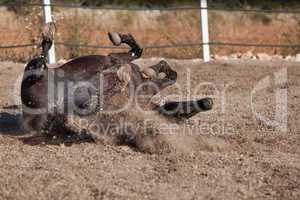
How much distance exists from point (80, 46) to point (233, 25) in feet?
35.3

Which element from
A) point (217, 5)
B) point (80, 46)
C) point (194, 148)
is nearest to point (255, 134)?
point (194, 148)

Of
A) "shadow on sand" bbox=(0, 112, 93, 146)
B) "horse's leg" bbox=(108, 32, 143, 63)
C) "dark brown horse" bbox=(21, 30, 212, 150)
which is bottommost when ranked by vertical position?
"shadow on sand" bbox=(0, 112, 93, 146)

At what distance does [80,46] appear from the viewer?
33.0 ft

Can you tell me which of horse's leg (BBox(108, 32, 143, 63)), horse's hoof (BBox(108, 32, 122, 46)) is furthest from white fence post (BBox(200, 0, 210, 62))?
horse's hoof (BBox(108, 32, 122, 46))

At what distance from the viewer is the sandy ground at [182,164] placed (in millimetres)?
3914

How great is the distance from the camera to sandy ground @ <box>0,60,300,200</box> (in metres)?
3.91

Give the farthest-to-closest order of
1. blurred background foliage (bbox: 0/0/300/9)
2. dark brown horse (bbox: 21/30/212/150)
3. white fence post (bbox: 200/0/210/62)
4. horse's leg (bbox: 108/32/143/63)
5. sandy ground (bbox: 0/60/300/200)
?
blurred background foliage (bbox: 0/0/300/9) → white fence post (bbox: 200/0/210/62) → horse's leg (bbox: 108/32/143/63) → dark brown horse (bbox: 21/30/212/150) → sandy ground (bbox: 0/60/300/200)

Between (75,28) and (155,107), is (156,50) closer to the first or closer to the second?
(75,28)

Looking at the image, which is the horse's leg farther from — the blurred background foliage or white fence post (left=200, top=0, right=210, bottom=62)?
the blurred background foliage

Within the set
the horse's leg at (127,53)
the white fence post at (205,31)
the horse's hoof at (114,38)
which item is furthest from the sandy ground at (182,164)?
the white fence post at (205,31)

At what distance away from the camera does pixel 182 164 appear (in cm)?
452

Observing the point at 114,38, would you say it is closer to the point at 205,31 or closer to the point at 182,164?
the point at 182,164

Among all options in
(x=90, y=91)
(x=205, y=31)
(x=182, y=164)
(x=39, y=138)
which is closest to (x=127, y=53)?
(x=90, y=91)

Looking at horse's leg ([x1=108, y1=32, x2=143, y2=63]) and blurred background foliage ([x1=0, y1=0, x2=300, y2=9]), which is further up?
blurred background foliage ([x1=0, y1=0, x2=300, y2=9])
